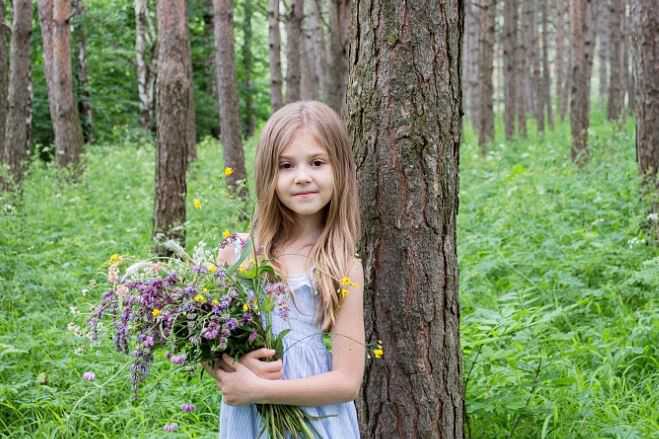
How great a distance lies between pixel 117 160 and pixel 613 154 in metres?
10.3

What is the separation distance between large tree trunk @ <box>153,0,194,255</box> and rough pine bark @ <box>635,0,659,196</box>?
4321 mm

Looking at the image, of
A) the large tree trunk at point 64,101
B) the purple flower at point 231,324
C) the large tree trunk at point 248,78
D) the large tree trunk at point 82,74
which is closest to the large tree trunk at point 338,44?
the purple flower at point 231,324

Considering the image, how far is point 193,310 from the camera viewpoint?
201 cm

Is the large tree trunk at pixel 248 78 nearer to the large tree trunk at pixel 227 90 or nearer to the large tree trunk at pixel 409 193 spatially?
the large tree trunk at pixel 227 90

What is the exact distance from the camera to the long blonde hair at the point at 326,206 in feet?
7.34

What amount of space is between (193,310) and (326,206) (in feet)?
2.00

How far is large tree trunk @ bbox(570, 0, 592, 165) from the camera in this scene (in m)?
12.0

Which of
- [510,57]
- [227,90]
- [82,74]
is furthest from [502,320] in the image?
[82,74]

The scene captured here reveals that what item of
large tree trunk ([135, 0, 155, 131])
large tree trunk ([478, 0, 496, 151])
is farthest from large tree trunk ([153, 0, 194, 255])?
large tree trunk ([135, 0, 155, 131])

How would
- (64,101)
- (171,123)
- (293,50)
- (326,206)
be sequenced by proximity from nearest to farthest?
(326,206)
(171,123)
(293,50)
(64,101)

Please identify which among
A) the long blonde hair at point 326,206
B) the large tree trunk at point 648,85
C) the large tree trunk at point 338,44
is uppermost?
the large tree trunk at point 338,44

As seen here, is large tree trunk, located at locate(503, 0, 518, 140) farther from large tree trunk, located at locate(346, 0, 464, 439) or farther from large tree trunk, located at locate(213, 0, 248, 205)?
large tree trunk, located at locate(346, 0, 464, 439)

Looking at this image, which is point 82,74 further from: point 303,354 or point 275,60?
point 303,354

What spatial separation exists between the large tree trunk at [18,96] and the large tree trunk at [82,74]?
9.84m
